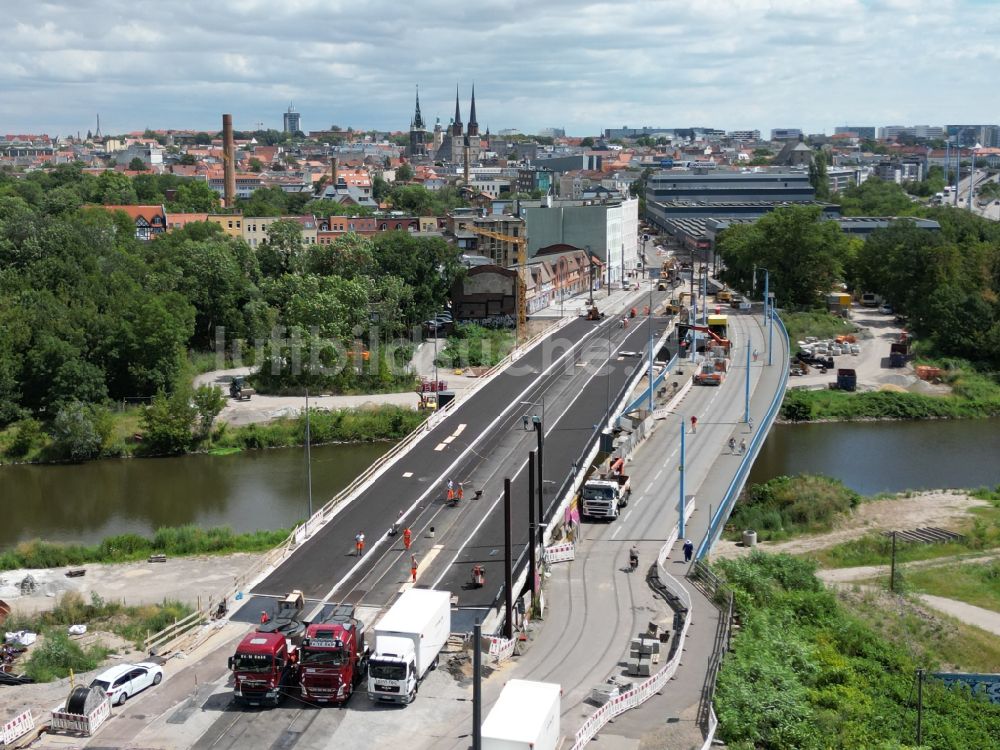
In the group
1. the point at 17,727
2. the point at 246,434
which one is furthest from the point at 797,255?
the point at 17,727

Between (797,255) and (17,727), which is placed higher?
(797,255)

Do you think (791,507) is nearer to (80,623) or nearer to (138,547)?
(138,547)

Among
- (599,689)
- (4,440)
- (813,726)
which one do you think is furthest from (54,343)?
(813,726)

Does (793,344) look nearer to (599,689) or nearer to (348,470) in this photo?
(348,470)

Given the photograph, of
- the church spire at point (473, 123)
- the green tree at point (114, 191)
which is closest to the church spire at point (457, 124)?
the church spire at point (473, 123)

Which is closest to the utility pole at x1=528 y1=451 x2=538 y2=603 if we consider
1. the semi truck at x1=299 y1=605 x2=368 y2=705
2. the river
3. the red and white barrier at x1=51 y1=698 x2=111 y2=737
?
the semi truck at x1=299 y1=605 x2=368 y2=705

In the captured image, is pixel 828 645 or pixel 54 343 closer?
pixel 828 645
